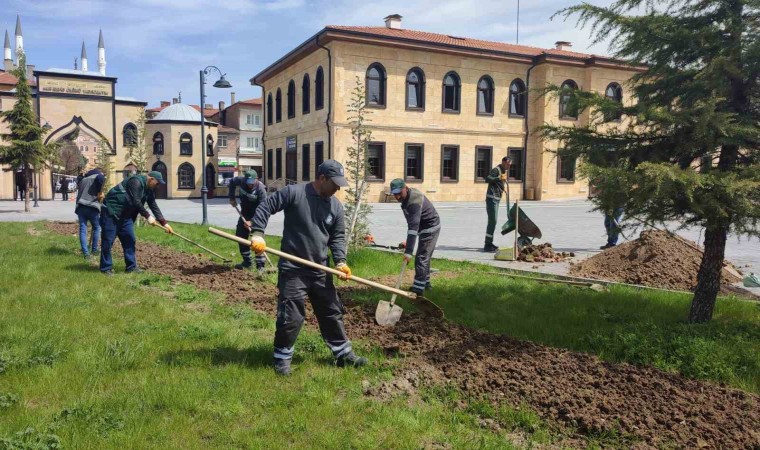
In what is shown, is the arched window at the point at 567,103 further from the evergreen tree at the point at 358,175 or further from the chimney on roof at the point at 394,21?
the chimney on roof at the point at 394,21

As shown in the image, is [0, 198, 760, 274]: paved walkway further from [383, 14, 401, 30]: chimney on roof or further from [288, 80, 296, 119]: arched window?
[383, 14, 401, 30]: chimney on roof

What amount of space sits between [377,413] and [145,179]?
6914mm

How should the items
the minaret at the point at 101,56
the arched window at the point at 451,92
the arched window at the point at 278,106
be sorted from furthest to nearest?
the minaret at the point at 101,56 → the arched window at the point at 278,106 → the arched window at the point at 451,92

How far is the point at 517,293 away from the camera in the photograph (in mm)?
7668

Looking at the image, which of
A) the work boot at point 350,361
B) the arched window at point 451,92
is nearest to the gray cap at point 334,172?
the work boot at point 350,361

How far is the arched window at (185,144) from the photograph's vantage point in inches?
1729

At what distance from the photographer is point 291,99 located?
34938 millimetres

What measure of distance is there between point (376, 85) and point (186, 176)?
21.1 meters

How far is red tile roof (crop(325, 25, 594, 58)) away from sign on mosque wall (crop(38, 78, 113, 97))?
72.4ft

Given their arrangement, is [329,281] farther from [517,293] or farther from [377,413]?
[517,293]

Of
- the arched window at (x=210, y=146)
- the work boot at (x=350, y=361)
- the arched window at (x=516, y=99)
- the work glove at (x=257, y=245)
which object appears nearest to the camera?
the work glove at (x=257, y=245)

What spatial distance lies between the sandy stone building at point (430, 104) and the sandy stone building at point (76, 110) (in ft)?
48.5

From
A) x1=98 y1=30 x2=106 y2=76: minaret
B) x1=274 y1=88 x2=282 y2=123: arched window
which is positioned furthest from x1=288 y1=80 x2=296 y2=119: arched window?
x1=98 y1=30 x2=106 y2=76: minaret

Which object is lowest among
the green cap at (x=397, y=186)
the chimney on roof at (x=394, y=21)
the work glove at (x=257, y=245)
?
the work glove at (x=257, y=245)
